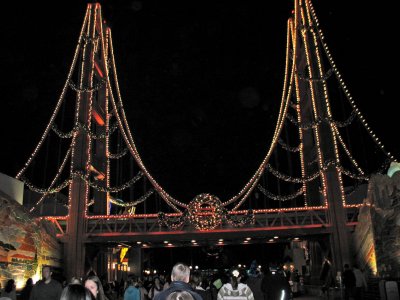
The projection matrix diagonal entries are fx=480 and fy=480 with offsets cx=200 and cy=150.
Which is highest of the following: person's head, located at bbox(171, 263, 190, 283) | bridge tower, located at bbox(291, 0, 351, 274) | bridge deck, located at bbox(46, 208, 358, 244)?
bridge tower, located at bbox(291, 0, 351, 274)

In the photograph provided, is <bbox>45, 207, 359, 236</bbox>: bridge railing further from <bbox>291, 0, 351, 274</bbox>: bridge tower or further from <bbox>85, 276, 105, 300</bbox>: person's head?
<bbox>85, 276, 105, 300</bbox>: person's head

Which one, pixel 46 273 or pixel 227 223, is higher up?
pixel 227 223

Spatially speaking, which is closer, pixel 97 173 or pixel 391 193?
pixel 391 193

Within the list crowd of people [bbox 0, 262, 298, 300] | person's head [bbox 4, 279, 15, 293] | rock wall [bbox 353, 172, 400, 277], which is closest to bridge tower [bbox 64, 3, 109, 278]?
crowd of people [bbox 0, 262, 298, 300]

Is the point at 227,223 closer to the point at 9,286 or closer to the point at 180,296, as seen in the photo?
the point at 9,286

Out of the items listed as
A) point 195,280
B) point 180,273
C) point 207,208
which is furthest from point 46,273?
point 207,208

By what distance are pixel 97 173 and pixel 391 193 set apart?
22.1 meters

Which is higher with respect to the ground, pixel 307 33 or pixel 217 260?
pixel 307 33

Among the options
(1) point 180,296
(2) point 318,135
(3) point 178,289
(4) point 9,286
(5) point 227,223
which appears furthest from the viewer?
(2) point 318,135

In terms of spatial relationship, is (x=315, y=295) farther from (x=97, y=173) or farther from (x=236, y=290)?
(x=236, y=290)

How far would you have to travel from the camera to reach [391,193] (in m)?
18.4

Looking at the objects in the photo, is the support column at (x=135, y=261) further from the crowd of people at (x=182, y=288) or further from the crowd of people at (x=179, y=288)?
the crowd of people at (x=179, y=288)

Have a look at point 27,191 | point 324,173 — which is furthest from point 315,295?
point 27,191

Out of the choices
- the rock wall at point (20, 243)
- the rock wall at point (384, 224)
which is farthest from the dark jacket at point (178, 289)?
the rock wall at point (20, 243)
